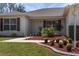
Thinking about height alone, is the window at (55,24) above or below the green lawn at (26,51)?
above

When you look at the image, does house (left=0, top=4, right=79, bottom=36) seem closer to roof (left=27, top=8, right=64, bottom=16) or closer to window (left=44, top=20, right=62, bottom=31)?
window (left=44, top=20, right=62, bottom=31)

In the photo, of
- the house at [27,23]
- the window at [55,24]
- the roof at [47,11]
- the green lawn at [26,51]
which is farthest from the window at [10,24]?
the green lawn at [26,51]

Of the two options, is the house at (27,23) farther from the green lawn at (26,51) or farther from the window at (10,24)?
the green lawn at (26,51)

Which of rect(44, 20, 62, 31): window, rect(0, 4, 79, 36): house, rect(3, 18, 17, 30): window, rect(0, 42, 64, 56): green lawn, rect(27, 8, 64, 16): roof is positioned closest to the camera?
rect(0, 42, 64, 56): green lawn

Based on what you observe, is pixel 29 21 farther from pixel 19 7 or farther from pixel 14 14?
pixel 19 7

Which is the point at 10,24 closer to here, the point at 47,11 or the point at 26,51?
the point at 47,11

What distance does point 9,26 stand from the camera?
977 inches

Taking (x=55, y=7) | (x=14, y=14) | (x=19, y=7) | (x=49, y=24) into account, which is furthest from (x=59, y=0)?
(x=19, y=7)

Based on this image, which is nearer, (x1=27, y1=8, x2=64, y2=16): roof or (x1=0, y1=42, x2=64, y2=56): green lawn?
(x1=0, y1=42, x2=64, y2=56): green lawn

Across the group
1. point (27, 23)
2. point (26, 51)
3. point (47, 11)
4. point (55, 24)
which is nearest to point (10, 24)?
point (27, 23)

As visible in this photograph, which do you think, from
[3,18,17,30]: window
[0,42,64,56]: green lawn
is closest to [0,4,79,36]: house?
[3,18,17,30]: window

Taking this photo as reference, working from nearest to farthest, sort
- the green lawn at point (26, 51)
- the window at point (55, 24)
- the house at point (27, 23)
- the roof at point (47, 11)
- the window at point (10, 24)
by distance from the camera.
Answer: the green lawn at point (26, 51), the house at point (27, 23), the window at point (10, 24), the window at point (55, 24), the roof at point (47, 11)

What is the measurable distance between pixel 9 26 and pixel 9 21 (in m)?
0.58

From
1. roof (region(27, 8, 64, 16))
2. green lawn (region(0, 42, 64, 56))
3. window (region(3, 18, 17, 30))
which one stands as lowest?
green lawn (region(0, 42, 64, 56))
